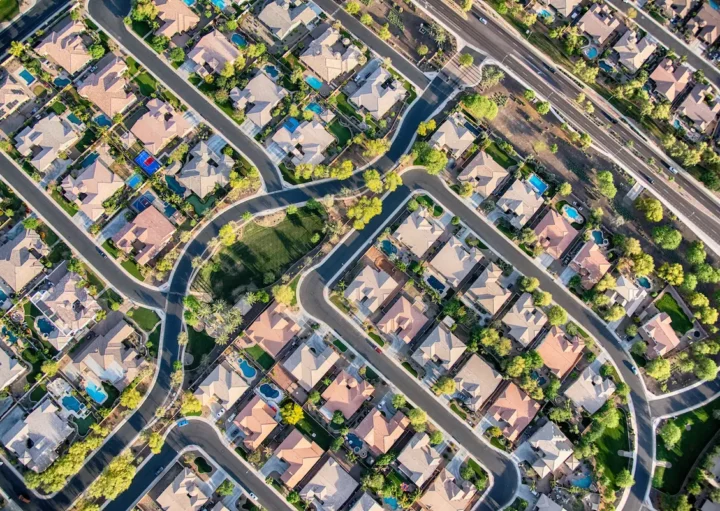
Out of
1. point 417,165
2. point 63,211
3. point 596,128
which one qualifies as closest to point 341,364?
point 417,165

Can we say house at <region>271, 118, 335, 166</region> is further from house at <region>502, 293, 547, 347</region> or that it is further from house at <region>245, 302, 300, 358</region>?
house at <region>502, 293, 547, 347</region>

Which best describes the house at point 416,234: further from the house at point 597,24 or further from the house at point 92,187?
the house at point 92,187

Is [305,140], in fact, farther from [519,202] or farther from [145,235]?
[519,202]

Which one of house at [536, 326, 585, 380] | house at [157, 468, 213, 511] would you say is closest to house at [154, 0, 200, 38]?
house at [157, 468, 213, 511]

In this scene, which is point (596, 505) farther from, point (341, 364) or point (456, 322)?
point (341, 364)

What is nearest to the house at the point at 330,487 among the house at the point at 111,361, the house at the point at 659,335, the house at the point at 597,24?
the house at the point at 111,361

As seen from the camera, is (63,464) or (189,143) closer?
(63,464)
